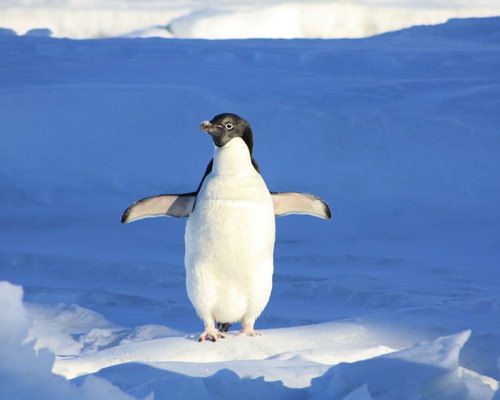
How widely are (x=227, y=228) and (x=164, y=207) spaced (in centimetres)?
27

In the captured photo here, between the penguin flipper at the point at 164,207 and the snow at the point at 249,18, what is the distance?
925 cm

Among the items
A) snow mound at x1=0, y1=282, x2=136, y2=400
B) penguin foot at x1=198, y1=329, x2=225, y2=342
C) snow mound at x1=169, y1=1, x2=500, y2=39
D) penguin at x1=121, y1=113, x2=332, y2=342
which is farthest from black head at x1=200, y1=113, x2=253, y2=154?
snow mound at x1=169, y1=1, x2=500, y2=39

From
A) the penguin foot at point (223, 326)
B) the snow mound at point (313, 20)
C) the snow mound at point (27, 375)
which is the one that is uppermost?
the snow mound at point (313, 20)

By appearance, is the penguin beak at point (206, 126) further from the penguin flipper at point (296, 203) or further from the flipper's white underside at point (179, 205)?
the penguin flipper at point (296, 203)

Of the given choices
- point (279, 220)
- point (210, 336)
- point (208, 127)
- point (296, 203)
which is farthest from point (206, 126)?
point (279, 220)

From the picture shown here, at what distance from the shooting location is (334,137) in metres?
7.77

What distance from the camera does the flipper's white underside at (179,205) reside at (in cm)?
340

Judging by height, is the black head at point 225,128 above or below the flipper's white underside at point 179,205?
above

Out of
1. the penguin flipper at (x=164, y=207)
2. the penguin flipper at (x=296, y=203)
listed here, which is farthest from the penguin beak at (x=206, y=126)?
the penguin flipper at (x=296, y=203)

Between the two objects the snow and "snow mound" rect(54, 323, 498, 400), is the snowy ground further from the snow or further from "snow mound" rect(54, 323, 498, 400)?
the snow

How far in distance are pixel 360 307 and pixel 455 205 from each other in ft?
7.86

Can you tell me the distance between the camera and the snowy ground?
109 inches

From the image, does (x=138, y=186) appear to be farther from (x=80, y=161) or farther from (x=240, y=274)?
(x=240, y=274)

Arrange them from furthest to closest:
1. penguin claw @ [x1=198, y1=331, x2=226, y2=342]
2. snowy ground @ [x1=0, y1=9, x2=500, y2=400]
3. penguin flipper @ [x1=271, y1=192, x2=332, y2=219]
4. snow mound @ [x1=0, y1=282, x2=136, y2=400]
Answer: penguin flipper @ [x1=271, y1=192, x2=332, y2=219], penguin claw @ [x1=198, y1=331, x2=226, y2=342], snowy ground @ [x1=0, y1=9, x2=500, y2=400], snow mound @ [x1=0, y1=282, x2=136, y2=400]
